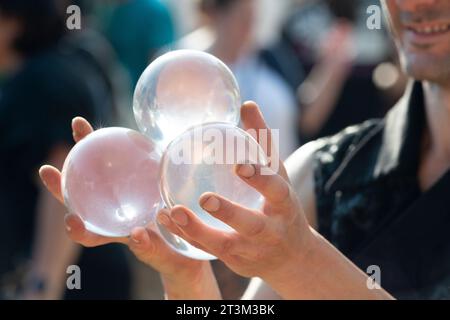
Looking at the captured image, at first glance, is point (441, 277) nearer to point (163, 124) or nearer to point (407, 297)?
point (407, 297)

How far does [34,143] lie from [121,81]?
179 centimetres

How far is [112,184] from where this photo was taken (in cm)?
212

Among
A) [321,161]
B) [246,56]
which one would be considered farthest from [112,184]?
[246,56]

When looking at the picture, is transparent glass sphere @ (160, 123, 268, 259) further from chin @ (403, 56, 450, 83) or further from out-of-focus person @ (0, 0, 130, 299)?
out-of-focus person @ (0, 0, 130, 299)

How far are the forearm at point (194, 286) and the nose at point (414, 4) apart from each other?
80 centimetres

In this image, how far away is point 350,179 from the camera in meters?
2.54

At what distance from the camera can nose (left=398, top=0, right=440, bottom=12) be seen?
2514mm

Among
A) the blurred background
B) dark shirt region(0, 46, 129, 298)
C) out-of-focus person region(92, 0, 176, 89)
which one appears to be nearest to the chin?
the blurred background

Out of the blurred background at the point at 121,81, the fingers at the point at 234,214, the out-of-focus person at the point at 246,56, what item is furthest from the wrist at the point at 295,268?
the out-of-focus person at the point at 246,56

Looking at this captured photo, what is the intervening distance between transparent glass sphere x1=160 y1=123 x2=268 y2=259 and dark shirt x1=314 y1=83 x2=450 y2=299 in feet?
1.91
